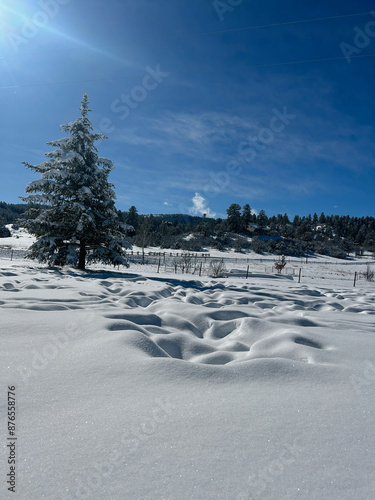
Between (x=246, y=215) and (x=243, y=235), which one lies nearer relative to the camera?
(x=243, y=235)

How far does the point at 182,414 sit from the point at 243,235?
83.1m

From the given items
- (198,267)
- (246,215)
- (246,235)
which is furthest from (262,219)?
(198,267)

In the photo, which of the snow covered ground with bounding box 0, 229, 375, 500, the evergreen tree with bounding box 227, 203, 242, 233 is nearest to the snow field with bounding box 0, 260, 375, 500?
the snow covered ground with bounding box 0, 229, 375, 500

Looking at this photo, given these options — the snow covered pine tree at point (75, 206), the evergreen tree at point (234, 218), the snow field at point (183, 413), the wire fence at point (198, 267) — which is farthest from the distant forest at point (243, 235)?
the snow field at point (183, 413)

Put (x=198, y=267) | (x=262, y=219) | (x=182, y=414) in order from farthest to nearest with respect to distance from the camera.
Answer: (x=262, y=219), (x=198, y=267), (x=182, y=414)

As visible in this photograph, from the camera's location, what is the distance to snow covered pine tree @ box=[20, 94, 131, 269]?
11.4m

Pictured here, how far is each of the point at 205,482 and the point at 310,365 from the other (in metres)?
1.45

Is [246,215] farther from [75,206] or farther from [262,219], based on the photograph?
[75,206]

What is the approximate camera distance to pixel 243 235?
82.2m

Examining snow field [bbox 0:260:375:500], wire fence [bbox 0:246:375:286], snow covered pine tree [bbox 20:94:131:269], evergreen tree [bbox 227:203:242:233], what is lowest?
wire fence [bbox 0:246:375:286]

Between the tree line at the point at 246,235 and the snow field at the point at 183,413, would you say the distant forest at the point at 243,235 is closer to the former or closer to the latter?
the tree line at the point at 246,235

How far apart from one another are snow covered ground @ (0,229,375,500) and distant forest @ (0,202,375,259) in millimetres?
40223

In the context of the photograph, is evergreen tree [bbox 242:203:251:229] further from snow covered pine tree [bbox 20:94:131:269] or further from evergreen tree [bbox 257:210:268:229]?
snow covered pine tree [bbox 20:94:131:269]

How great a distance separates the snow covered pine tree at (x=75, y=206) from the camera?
11398 mm
